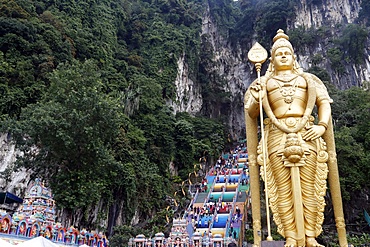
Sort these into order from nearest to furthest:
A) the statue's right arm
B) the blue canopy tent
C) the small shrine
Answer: the statue's right arm < the small shrine < the blue canopy tent

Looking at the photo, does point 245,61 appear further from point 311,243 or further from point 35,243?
point 35,243

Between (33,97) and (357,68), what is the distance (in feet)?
63.4

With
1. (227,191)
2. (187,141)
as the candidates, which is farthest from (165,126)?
(227,191)

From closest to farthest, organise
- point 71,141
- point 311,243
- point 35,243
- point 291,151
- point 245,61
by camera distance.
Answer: point 311,243 < point 291,151 < point 35,243 < point 71,141 < point 245,61

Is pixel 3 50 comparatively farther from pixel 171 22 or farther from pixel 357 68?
pixel 357 68

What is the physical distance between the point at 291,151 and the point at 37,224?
459 centimetres

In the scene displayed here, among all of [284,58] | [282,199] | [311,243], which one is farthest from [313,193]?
[284,58]

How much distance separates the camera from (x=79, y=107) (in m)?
9.10

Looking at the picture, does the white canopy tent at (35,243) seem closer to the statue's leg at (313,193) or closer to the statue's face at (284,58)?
the statue's leg at (313,193)

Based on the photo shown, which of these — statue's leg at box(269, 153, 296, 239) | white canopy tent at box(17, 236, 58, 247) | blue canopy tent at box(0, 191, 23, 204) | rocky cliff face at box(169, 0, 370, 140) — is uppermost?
rocky cliff face at box(169, 0, 370, 140)

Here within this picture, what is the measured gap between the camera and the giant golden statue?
3545mm

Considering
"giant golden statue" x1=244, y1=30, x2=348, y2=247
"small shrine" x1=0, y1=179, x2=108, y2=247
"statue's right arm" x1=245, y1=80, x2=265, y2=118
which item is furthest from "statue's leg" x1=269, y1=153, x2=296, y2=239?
"small shrine" x1=0, y1=179, x2=108, y2=247

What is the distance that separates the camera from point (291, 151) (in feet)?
11.7

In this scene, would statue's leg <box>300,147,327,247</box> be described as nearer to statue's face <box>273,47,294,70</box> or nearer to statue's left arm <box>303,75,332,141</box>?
statue's left arm <box>303,75,332,141</box>
